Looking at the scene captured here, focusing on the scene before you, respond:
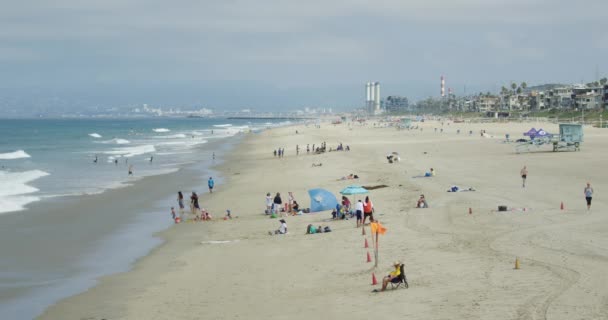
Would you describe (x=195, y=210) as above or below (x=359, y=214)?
below

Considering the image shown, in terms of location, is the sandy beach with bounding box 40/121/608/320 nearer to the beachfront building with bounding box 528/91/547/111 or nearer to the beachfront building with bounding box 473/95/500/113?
the beachfront building with bounding box 528/91/547/111

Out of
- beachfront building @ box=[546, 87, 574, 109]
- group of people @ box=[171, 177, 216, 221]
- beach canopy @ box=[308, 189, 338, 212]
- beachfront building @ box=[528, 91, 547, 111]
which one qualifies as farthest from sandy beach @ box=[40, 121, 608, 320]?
beachfront building @ box=[528, 91, 547, 111]

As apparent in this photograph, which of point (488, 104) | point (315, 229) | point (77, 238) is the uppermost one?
point (488, 104)

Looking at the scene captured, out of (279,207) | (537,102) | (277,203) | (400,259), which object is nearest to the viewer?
(400,259)

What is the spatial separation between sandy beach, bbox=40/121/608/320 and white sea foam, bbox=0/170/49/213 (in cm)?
856

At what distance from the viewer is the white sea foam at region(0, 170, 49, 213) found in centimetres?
2927

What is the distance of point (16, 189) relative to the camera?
35.2m

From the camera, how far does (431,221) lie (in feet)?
68.4

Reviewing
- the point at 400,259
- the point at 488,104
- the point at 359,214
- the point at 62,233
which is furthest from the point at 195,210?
the point at 488,104

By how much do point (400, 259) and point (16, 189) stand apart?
86.3 ft

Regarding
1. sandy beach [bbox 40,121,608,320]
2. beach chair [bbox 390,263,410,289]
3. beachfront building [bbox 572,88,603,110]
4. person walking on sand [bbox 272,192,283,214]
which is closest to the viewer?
sandy beach [bbox 40,121,608,320]

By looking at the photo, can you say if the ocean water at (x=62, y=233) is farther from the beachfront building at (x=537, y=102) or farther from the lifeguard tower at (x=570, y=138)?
the beachfront building at (x=537, y=102)

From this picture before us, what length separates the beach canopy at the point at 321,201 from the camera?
80.4ft

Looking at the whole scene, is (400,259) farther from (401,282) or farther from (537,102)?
(537,102)
